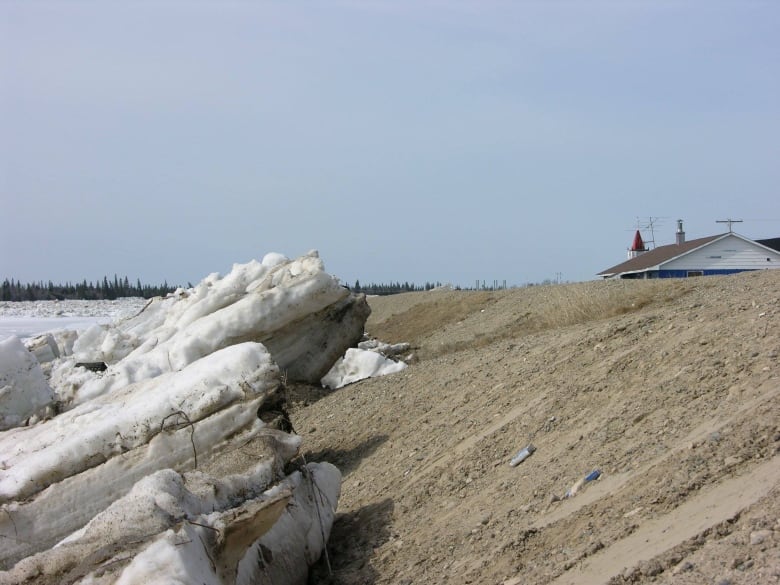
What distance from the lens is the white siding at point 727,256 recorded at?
32312 mm

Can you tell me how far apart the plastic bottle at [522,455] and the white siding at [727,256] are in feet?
90.5

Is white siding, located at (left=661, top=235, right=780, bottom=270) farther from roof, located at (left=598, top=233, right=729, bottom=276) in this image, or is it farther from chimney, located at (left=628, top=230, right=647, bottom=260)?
chimney, located at (left=628, top=230, right=647, bottom=260)

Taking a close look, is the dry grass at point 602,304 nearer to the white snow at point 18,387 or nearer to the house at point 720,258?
the white snow at point 18,387

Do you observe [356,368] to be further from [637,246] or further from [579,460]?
[637,246]

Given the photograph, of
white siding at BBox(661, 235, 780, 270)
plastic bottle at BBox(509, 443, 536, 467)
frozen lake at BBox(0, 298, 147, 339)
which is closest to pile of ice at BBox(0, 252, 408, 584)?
plastic bottle at BBox(509, 443, 536, 467)

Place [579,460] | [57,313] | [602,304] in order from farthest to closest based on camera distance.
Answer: [57,313] < [602,304] < [579,460]

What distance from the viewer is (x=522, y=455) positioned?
652cm

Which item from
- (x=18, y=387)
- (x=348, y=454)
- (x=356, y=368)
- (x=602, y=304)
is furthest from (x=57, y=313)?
(x=348, y=454)

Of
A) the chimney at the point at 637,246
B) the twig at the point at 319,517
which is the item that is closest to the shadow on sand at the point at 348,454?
the twig at the point at 319,517

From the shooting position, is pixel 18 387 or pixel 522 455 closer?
pixel 522 455

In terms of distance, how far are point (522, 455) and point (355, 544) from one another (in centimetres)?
140

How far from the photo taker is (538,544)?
5.07 meters

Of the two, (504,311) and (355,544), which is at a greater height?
(355,544)

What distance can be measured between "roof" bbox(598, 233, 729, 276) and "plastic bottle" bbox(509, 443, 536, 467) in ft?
91.3
